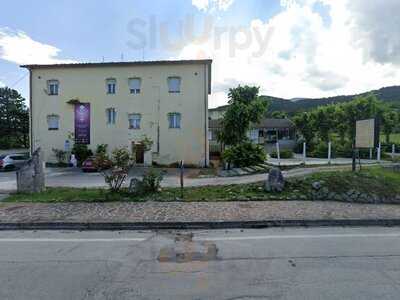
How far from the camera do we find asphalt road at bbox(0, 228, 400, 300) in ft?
12.9

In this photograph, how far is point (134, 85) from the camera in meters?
29.1

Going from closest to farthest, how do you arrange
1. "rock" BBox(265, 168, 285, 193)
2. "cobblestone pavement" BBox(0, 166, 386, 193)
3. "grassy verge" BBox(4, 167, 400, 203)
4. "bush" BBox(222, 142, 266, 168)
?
"grassy verge" BBox(4, 167, 400, 203)
"rock" BBox(265, 168, 285, 193)
"cobblestone pavement" BBox(0, 166, 386, 193)
"bush" BBox(222, 142, 266, 168)

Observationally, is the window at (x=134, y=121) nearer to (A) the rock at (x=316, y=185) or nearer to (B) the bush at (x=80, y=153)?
(B) the bush at (x=80, y=153)

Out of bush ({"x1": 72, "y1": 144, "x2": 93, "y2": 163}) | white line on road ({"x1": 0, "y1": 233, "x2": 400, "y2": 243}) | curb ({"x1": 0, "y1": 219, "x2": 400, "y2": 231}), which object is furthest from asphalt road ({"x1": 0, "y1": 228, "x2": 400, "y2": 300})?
bush ({"x1": 72, "y1": 144, "x2": 93, "y2": 163})

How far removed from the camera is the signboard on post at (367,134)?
38.5ft

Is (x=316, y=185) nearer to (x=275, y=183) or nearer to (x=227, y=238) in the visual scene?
(x=275, y=183)

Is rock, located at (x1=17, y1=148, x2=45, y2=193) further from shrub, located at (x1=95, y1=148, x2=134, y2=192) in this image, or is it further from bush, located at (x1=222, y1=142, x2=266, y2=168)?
bush, located at (x1=222, y1=142, x2=266, y2=168)

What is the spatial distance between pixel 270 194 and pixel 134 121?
2088 cm

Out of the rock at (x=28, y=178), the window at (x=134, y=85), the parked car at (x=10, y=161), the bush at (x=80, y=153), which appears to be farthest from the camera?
the window at (x=134, y=85)

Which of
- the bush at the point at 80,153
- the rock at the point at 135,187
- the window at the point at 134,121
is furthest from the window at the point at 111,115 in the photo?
Result: the rock at the point at 135,187

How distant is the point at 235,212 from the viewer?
828 cm

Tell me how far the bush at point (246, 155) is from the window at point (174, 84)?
368 inches

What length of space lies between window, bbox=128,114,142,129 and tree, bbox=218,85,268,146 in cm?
764

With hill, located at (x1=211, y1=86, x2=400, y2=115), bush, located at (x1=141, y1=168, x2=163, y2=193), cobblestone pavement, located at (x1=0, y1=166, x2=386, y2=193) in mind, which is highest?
hill, located at (x1=211, y1=86, x2=400, y2=115)
